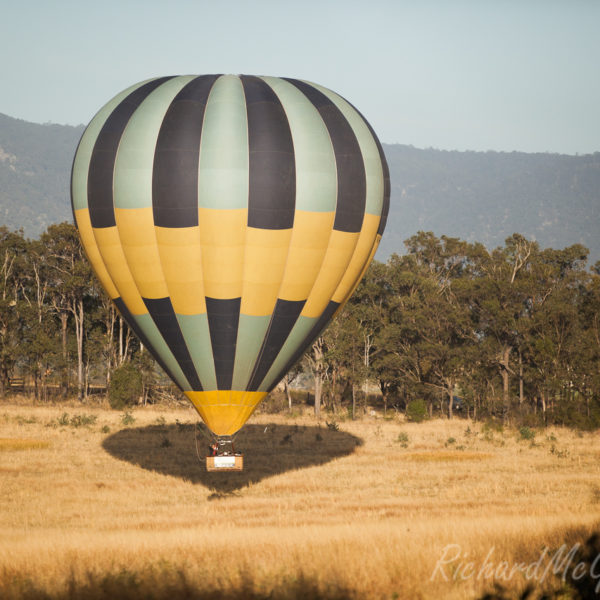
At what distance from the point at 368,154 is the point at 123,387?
37.3m

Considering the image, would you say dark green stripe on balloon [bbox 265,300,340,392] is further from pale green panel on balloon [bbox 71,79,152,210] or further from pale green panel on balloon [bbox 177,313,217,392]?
pale green panel on balloon [bbox 71,79,152,210]

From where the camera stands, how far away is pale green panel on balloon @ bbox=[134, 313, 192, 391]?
849 inches

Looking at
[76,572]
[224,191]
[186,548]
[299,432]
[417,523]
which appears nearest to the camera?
[76,572]

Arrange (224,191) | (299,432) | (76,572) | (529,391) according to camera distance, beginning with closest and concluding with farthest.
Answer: (76,572), (224,191), (299,432), (529,391)

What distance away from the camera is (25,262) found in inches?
2680

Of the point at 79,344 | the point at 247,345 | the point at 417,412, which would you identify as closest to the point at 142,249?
the point at 247,345

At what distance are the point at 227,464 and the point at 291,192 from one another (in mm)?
6843

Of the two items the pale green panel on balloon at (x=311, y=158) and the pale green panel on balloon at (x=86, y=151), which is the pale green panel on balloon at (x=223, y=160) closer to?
the pale green panel on balloon at (x=311, y=158)

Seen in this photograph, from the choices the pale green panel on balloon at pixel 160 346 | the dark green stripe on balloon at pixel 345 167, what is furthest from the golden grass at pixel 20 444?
the dark green stripe on balloon at pixel 345 167

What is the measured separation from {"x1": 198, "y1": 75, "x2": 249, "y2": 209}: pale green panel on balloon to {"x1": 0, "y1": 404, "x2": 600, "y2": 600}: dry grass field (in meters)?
7.36

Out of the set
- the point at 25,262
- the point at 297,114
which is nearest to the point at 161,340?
the point at 297,114

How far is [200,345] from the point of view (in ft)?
69.3

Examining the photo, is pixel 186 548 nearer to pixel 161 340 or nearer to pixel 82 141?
pixel 161 340

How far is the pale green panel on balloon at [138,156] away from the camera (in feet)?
66.0
